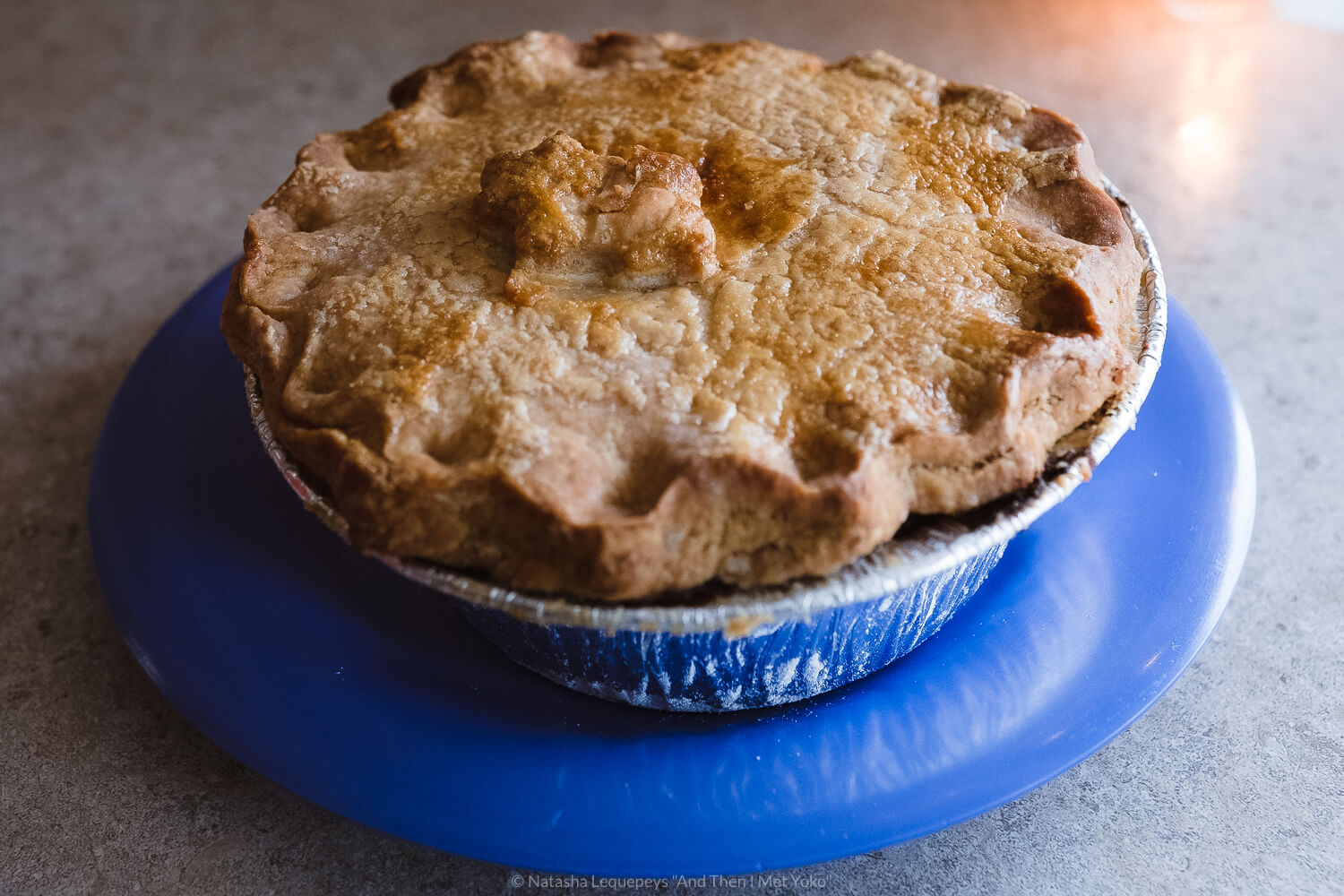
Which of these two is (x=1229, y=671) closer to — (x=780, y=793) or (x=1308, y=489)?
(x=1308, y=489)

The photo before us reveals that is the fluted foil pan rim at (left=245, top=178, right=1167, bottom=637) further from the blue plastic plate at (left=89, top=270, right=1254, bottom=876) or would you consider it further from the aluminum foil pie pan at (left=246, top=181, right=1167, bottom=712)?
the blue plastic plate at (left=89, top=270, right=1254, bottom=876)

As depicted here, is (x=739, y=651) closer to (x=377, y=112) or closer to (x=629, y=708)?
(x=629, y=708)

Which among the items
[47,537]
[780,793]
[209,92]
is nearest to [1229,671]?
[780,793]

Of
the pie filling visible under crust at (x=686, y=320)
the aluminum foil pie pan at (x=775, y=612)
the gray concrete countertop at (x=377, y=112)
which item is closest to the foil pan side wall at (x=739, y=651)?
the aluminum foil pie pan at (x=775, y=612)

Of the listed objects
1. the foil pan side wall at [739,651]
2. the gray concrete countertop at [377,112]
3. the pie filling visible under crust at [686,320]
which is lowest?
the gray concrete countertop at [377,112]

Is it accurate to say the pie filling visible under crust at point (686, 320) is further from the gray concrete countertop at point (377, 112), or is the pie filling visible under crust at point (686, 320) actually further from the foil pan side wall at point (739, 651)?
the gray concrete countertop at point (377, 112)

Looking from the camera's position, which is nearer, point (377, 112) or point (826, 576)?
point (826, 576)

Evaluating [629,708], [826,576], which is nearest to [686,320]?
[826,576]
